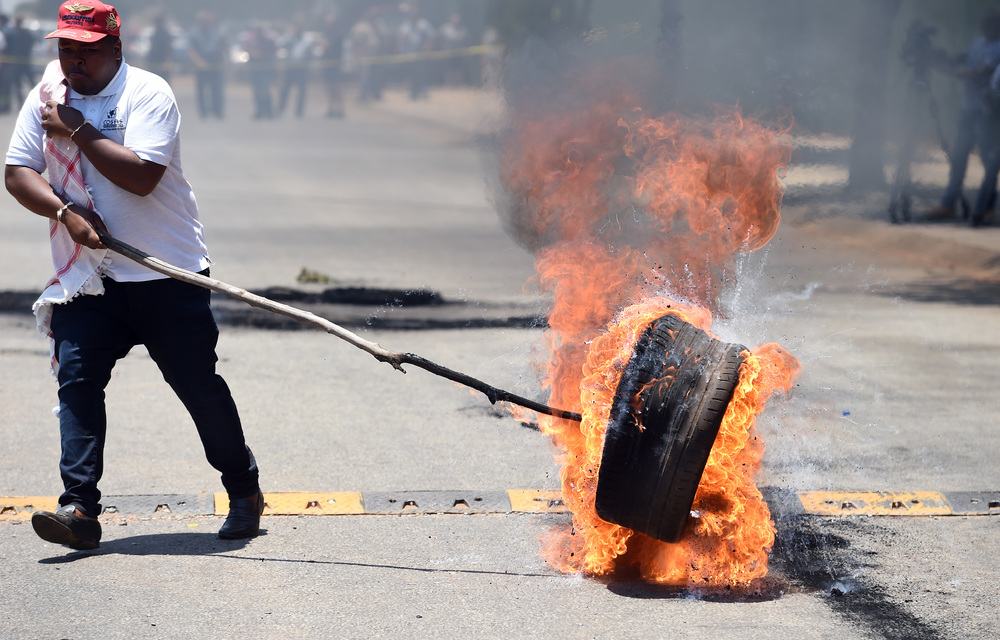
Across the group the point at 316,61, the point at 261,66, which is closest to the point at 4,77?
the point at 261,66

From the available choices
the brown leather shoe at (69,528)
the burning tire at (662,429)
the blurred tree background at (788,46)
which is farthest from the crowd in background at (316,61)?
the burning tire at (662,429)

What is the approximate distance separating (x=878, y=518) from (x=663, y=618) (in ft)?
4.52

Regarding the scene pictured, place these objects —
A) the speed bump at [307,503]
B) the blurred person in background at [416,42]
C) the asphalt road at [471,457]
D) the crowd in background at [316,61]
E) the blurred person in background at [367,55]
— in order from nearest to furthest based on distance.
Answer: the asphalt road at [471,457], the speed bump at [307,503], the crowd in background at [316,61], the blurred person in background at [416,42], the blurred person in background at [367,55]

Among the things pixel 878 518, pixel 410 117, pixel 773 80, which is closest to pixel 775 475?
pixel 878 518

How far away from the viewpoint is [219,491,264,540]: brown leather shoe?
4.07 m

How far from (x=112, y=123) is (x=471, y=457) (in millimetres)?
2105

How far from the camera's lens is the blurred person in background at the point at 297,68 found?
29.9 metres

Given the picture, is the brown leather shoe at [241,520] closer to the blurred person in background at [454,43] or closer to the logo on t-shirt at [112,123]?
the logo on t-shirt at [112,123]

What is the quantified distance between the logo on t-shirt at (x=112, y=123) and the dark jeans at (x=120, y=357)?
0.52 meters

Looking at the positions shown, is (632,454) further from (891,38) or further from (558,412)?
(891,38)

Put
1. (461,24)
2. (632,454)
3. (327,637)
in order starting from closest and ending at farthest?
(327,637)
(632,454)
(461,24)

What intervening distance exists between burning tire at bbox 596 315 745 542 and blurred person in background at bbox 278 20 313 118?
26812 mm

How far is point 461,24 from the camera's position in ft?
99.2

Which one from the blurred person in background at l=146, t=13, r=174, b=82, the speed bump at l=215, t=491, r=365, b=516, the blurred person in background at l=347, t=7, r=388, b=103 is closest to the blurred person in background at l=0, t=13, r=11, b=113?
the blurred person in background at l=146, t=13, r=174, b=82
